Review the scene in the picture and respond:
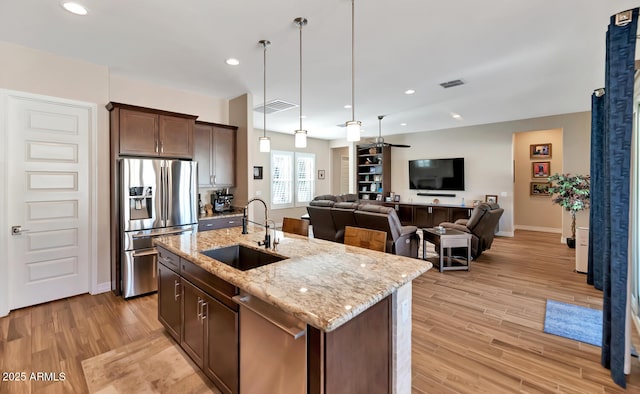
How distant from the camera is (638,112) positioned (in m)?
2.79

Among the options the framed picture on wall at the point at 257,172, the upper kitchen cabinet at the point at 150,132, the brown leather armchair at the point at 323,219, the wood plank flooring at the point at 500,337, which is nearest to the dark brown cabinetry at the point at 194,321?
the wood plank flooring at the point at 500,337

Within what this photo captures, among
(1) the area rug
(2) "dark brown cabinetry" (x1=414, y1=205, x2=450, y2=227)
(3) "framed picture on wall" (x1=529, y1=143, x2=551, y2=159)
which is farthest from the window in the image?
(3) "framed picture on wall" (x1=529, y1=143, x2=551, y2=159)

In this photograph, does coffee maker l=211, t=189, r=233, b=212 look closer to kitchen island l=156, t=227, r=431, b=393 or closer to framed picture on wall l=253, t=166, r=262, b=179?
framed picture on wall l=253, t=166, r=262, b=179

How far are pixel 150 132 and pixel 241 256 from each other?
249cm

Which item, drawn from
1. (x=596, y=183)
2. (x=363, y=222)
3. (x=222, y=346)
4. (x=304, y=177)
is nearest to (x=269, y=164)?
(x=304, y=177)

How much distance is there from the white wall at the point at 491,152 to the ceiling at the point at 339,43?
5.57 feet

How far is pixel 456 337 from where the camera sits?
2643 millimetres

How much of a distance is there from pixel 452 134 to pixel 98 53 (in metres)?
7.95

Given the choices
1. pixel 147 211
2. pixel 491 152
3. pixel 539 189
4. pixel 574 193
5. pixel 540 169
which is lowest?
pixel 147 211

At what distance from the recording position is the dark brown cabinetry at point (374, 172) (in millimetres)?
8992

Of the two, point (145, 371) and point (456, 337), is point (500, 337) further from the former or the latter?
point (145, 371)

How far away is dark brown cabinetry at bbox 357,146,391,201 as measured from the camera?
8992 mm

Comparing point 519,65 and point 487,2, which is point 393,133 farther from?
point 487,2

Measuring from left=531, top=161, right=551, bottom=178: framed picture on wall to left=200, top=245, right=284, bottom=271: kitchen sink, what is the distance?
8618 millimetres
